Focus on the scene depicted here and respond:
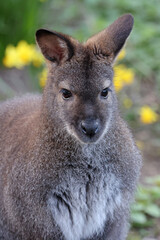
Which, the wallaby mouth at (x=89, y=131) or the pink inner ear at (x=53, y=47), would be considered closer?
the wallaby mouth at (x=89, y=131)

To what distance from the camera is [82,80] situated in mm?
4117

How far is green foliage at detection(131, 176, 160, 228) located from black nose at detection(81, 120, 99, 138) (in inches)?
65.0

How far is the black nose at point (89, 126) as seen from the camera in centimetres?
406

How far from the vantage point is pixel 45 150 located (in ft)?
14.5

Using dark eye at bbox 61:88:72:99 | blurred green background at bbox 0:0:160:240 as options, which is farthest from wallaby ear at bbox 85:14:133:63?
blurred green background at bbox 0:0:160:240

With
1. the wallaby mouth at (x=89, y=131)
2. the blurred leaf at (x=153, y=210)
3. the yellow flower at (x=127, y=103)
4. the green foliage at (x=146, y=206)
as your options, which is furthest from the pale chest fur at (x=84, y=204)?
the yellow flower at (x=127, y=103)

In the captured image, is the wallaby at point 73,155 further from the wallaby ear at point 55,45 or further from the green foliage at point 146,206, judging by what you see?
the green foliage at point 146,206

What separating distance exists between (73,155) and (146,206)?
5.57 ft

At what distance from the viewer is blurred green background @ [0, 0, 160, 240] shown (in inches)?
235

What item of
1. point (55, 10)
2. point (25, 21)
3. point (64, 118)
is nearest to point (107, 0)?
point (55, 10)

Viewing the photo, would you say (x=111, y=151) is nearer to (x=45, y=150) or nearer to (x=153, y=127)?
(x=45, y=150)

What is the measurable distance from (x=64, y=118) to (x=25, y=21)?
3.79m

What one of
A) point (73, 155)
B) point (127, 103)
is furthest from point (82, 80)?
point (127, 103)

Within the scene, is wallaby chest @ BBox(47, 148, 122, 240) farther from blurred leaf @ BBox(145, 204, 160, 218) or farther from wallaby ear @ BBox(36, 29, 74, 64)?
blurred leaf @ BBox(145, 204, 160, 218)
